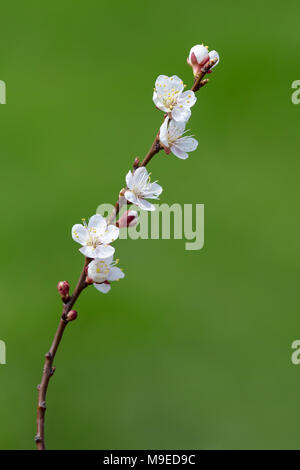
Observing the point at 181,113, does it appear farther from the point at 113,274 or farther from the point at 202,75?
the point at 113,274

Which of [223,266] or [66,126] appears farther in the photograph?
[66,126]

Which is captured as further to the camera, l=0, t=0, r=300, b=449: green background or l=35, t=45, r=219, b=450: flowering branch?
l=0, t=0, r=300, b=449: green background

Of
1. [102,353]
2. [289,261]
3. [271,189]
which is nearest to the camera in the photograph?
[102,353]

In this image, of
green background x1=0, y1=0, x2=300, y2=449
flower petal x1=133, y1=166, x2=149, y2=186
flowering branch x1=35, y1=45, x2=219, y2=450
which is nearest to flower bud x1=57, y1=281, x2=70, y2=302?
flowering branch x1=35, y1=45, x2=219, y2=450

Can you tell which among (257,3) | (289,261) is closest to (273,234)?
(289,261)

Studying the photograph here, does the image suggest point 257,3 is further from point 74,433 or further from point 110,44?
point 74,433

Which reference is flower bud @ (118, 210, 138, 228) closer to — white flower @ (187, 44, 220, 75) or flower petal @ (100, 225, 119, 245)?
flower petal @ (100, 225, 119, 245)

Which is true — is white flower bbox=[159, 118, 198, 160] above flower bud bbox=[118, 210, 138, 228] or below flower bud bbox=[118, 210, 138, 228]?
above
